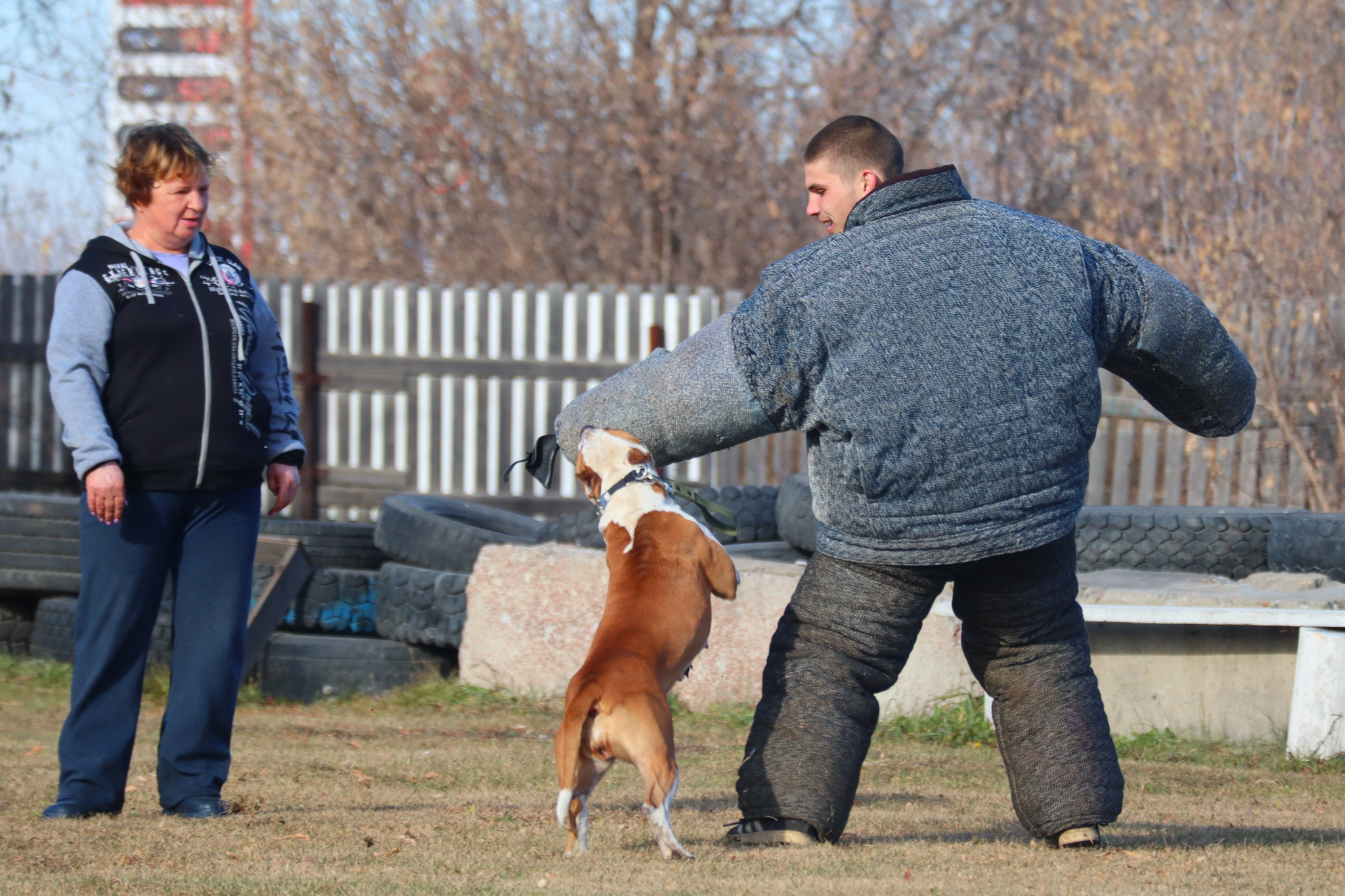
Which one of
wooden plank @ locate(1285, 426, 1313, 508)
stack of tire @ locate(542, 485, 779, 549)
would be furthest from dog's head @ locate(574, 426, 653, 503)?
wooden plank @ locate(1285, 426, 1313, 508)

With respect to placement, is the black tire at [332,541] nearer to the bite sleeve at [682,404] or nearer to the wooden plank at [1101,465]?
the wooden plank at [1101,465]

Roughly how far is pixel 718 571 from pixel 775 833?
0.68m

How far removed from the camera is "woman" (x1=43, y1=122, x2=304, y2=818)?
12.9 ft

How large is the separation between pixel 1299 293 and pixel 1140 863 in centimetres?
639

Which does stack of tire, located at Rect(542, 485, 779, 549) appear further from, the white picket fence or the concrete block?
the white picket fence

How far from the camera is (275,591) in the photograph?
23.0 ft

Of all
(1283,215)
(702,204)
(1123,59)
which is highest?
(1123,59)

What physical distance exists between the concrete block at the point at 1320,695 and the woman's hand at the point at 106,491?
4.28m

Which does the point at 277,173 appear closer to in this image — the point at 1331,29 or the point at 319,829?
the point at 1331,29

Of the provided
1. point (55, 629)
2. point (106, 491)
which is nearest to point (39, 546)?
point (55, 629)

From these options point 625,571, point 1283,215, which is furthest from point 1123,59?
point 625,571

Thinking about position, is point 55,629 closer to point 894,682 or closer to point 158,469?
point 158,469

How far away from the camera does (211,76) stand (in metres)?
16.2

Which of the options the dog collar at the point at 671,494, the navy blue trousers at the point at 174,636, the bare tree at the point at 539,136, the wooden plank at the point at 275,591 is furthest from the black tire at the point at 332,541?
the bare tree at the point at 539,136
